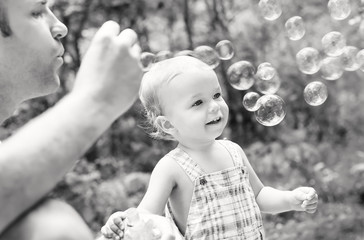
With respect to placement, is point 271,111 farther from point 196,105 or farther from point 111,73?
point 111,73

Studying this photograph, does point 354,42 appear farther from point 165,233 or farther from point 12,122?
point 165,233

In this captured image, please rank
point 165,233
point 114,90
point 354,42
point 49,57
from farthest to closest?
point 354,42 < point 165,233 < point 49,57 < point 114,90

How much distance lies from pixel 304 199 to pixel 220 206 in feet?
1.12

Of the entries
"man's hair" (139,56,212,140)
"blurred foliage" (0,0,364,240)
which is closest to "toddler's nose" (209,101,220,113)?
"man's hair" (139,56,212,140)

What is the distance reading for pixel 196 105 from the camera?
2150 millimetres

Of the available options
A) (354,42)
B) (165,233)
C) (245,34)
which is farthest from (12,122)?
(165,233)

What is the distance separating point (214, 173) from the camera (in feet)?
7.08

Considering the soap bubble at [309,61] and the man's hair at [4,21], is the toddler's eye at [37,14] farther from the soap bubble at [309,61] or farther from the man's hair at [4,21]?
the soap bubble at [309,61]

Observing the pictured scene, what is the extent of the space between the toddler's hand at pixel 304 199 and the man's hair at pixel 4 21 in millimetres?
1375

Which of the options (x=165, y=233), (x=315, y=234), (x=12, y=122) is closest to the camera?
(x=165, y=233)

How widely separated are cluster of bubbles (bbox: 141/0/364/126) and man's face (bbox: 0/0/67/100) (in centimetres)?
122

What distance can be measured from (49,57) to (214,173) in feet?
3.47

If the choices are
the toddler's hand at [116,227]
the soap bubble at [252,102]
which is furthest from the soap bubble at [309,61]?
the toddler's hand at [116,227]

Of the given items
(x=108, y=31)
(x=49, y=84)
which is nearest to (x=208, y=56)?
(x=49, y=84)
